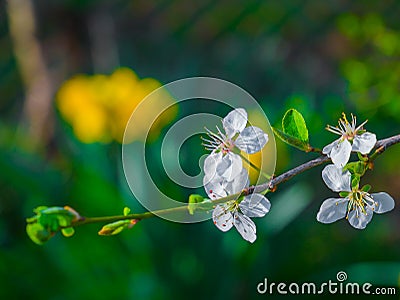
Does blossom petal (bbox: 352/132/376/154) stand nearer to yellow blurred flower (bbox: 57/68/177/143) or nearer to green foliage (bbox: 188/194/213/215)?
green foliage (bbox: 188/194/213/215)

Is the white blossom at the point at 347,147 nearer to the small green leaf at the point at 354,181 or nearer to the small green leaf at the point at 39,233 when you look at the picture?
the small green leaf at the point at 354,181

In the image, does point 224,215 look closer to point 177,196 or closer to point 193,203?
point 193,203

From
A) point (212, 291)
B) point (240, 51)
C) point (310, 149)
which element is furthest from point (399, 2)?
point (310, 149)

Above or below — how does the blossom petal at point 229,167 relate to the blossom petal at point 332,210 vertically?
above

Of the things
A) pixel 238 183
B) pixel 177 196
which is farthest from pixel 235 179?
pixel 177 196

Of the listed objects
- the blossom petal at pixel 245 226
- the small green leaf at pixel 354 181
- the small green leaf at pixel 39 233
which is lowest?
the small green leaf at pixel 39 233

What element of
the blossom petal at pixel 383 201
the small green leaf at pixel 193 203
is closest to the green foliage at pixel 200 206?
the small green leaf at pixel 193 203
